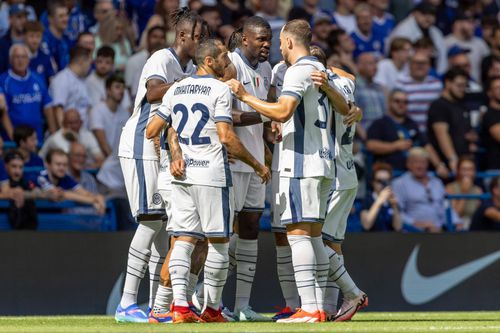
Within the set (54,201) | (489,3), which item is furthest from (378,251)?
(489,3)

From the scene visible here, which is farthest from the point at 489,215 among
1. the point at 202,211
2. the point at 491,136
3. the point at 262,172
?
the point at 202,211

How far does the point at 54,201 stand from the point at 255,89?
3855 millimetres

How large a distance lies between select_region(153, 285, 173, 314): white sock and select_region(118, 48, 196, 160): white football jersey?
1.23 m

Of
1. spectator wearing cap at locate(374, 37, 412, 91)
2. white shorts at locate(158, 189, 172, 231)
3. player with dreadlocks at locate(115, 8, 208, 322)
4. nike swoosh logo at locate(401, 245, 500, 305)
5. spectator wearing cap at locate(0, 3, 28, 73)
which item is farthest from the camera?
spectator wearing cap at locate(374, 37, 412, 91)

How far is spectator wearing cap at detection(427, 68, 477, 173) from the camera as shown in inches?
650

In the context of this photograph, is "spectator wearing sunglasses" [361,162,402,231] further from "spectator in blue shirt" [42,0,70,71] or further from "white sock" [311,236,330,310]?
"spectator in blue shirt" [42,0,70,71]

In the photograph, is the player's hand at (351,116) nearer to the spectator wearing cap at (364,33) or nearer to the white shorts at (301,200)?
the white shorts at (301,200)

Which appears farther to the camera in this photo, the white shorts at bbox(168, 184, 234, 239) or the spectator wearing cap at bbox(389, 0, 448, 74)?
the spectator wearing cap at bbox(389, 0, 448, 74)

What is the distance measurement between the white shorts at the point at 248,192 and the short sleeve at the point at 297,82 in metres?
1.01

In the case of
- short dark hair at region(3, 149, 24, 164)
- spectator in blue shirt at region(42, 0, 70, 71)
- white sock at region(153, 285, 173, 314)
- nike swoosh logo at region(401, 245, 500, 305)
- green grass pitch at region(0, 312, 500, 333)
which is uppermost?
spectator in blue shirt at region(42, 0, 70, 71)

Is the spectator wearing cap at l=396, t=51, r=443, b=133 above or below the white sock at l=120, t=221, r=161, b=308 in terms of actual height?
above

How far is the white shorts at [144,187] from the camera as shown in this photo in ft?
35.0

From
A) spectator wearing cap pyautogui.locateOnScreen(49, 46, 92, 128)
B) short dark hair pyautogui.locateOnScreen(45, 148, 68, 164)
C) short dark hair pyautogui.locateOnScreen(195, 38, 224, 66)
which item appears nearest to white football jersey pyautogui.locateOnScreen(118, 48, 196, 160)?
short dark hair pyautogui.locateOnScreen(195, 38, 224, 66)

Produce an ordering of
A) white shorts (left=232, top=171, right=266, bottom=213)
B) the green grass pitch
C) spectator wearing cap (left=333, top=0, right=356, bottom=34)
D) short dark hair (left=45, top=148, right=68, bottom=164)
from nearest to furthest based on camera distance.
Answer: the green grass pitch → white shorts (left=232, top=171, right=266, bottom=213) → short dark hair (left=45, top=148, right=68, bottom=164) → spectator wearing cap (left=333, top=0, right=356, bottom=34)
